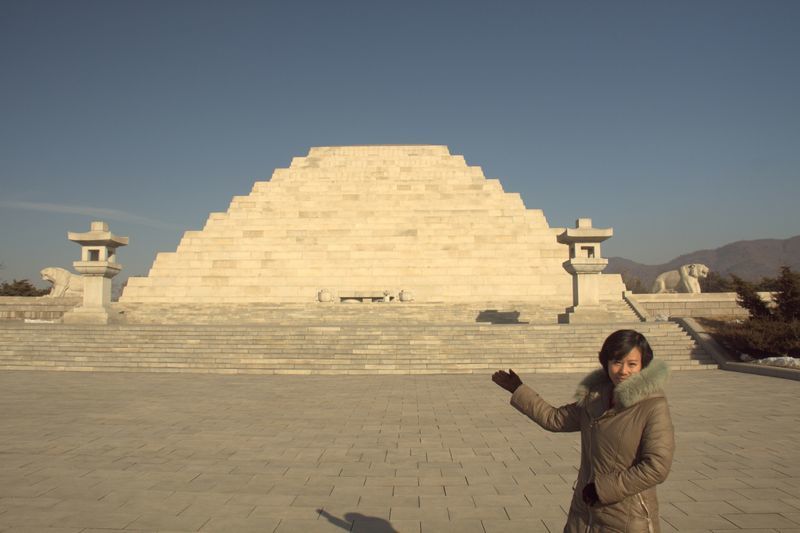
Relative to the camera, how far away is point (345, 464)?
236 inches

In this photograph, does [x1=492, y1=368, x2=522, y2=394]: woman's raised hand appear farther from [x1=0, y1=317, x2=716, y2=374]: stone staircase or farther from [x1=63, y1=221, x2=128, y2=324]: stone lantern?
[x1=63, y1=221, x2=128, y2=324]: stone lantern

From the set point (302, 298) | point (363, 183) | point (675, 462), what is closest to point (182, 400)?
point (675, 462)

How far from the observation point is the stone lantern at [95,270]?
67.5ft

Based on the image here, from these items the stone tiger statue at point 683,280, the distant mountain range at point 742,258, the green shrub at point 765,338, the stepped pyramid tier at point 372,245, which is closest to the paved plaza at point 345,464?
the green shrub at point 765,338

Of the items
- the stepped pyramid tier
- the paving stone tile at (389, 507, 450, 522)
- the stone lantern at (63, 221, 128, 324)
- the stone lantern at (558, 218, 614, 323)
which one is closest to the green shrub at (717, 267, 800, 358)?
the stone lantern at (558, 218, 614, 323)

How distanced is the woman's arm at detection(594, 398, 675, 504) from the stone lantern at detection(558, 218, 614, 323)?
1758 cm

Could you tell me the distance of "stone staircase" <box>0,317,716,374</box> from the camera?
47.9ft

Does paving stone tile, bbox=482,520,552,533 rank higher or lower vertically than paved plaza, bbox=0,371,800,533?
higher

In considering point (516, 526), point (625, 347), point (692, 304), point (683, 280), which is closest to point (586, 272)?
point (692, 304)

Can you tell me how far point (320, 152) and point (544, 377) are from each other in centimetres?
2741

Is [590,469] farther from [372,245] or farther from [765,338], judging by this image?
A: [372,245]

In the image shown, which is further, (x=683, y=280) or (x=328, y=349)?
(x=683, y=280)

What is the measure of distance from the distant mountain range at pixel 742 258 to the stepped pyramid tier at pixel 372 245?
12317cm

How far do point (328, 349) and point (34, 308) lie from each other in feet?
56.0
